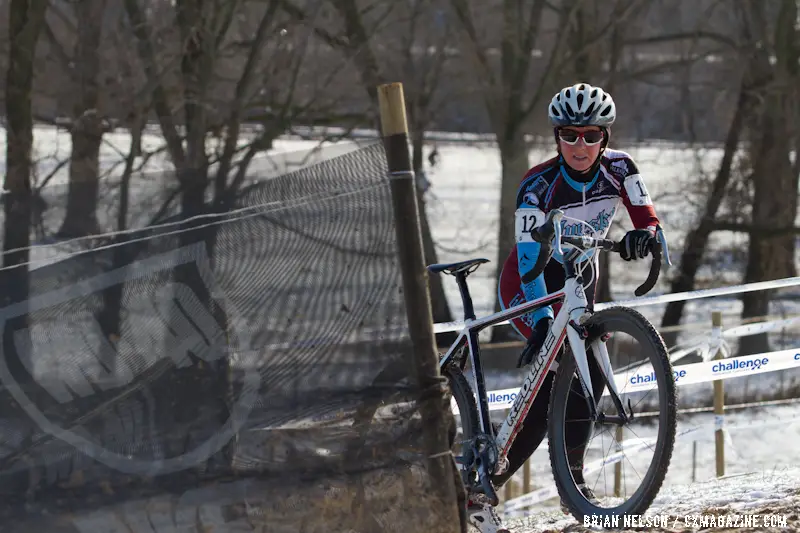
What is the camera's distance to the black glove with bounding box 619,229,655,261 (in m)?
4.07

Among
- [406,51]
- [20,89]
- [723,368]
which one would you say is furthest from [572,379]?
[406,51]

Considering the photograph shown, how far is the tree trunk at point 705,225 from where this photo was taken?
2139cm

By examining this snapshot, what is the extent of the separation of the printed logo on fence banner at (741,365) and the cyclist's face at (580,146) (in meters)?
4.42

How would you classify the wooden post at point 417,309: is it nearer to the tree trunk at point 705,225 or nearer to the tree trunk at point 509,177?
the tree trunk at point 509,177

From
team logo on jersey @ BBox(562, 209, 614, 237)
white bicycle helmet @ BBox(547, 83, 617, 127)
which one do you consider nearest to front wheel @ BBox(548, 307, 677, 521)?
team logo on jersey @ BBox(562, 209, 614, 237)

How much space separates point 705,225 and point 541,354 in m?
18.1

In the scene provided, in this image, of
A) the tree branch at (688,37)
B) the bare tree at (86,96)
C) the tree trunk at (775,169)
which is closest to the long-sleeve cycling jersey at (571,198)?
the bare tree at (86,96)

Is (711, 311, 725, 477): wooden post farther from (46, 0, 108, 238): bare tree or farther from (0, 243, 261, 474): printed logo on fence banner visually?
(46, 0, 108, 238): bare tree

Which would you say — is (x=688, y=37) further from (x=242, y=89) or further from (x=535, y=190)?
(x=535, y=190)

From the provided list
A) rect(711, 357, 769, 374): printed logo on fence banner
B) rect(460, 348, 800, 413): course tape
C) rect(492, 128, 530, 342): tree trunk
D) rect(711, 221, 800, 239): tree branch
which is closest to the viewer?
rect(460, 348, 800, 413): course tape

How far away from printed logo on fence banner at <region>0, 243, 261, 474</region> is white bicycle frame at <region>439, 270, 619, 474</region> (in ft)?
4.17

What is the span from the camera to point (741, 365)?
8508 mm

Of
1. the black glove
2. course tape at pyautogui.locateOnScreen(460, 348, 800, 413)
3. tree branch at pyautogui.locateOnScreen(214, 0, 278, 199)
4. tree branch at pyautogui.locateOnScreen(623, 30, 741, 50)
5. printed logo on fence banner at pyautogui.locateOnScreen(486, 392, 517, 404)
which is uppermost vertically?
tree branch at pyautogui.locateOnScreen(623, 30, 741, 50)

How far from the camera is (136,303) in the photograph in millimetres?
3549
